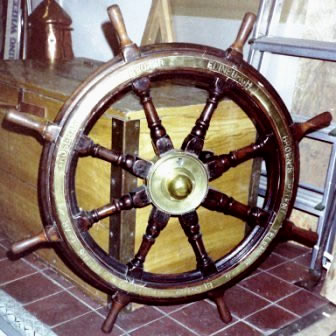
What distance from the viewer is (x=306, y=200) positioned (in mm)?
2375

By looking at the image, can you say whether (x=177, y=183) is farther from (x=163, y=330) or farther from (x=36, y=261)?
(x=36, y=261)

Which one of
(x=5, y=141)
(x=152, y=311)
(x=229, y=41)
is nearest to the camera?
(x=152, y=311)

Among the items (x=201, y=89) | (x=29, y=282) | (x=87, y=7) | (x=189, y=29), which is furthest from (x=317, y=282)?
(x=87, y=7)

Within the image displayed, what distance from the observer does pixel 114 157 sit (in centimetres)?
165

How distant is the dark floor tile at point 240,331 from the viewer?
1.97 meters

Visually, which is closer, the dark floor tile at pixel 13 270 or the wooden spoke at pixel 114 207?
the wooden spoke at pixel 114 207

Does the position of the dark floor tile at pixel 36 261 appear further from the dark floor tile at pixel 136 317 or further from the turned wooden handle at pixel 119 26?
the turned wooden handle at pixel 119 26

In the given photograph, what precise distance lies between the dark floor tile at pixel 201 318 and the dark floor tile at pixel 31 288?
550 mm

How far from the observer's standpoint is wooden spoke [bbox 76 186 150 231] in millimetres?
1646

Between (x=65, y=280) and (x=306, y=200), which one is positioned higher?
(x=306, y=200)

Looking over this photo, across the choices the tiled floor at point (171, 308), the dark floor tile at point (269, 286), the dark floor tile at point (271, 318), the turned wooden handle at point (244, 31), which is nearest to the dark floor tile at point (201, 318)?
the tiled floor at point (171, 308)

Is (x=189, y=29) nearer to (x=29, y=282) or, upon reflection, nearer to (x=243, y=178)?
(x=243, y=178)

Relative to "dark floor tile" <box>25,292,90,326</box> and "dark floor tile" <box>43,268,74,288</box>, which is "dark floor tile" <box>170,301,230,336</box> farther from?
"dark floor tile" <box>43,268,74,288</box>

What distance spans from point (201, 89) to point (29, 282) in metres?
1.14
